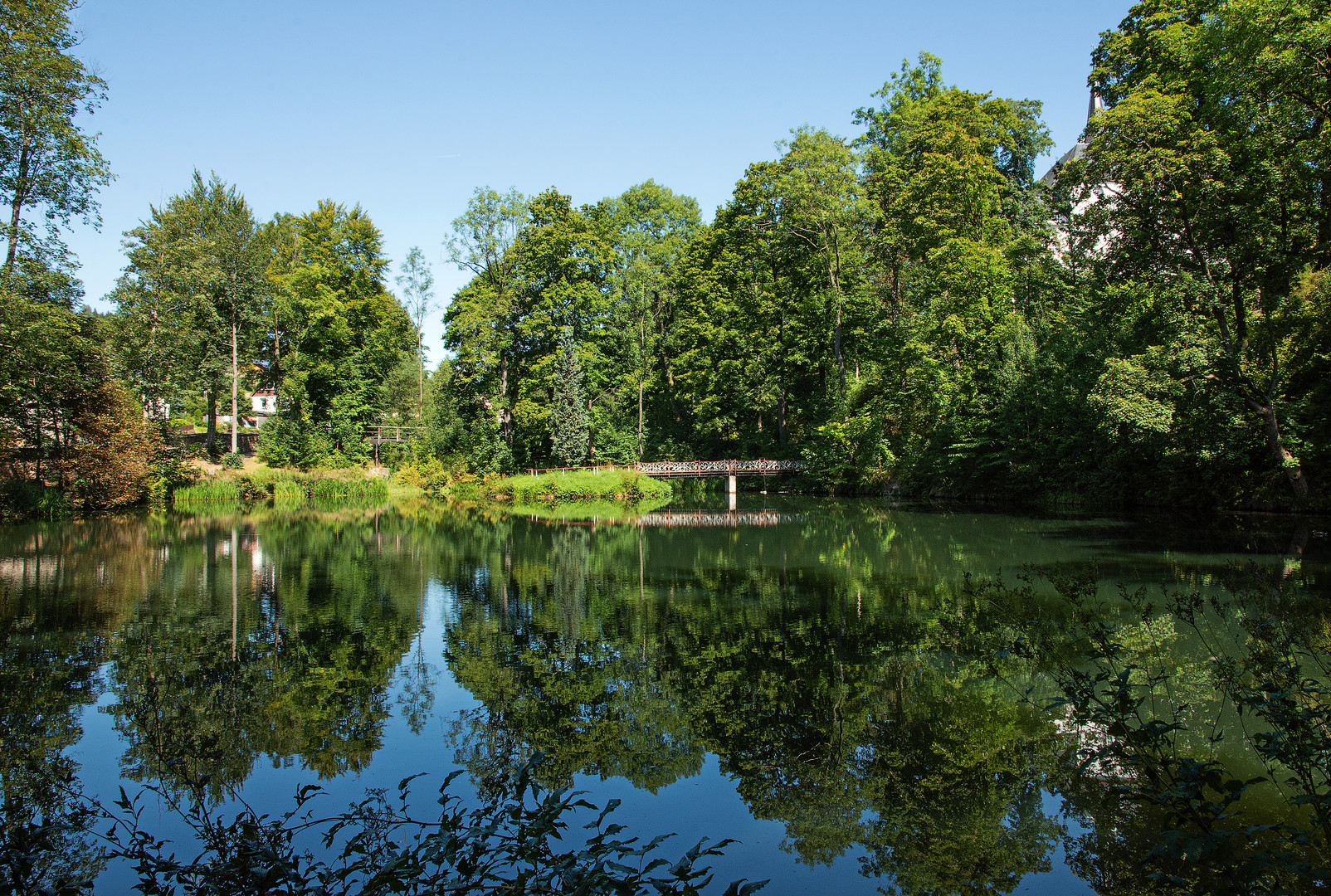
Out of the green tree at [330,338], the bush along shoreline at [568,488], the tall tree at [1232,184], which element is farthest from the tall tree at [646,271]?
the tall tree at [1232,184]

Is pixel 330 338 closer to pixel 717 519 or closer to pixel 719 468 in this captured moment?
pixel 719 468

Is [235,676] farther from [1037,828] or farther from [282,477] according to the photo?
[282,477]

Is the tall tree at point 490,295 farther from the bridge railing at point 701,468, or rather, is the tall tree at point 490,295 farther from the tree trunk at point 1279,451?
the tree trunk at point 1279,451

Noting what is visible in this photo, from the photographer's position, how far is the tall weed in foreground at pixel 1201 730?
326cm

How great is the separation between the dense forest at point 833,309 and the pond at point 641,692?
636 centimetres

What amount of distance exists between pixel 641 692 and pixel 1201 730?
5.08 m

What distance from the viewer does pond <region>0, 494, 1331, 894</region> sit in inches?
216

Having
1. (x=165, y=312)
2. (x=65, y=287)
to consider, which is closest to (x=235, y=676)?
(x=65, y=287)

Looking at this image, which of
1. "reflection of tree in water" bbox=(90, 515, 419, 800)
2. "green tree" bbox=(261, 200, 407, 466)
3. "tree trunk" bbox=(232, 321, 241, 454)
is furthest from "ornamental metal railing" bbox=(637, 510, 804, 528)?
"tree trunk" bbox=(232, 321, 241, 454)

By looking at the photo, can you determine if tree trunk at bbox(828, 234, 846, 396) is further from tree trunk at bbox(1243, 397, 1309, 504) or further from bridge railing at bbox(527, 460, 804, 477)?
tree trunk at bbox(1243, 397, 1309, 504)

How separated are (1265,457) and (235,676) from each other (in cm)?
2536

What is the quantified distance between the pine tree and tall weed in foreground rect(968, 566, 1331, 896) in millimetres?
29273

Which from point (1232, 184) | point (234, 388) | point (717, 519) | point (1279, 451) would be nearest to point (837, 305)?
point (717, 519)

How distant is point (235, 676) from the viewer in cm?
880
